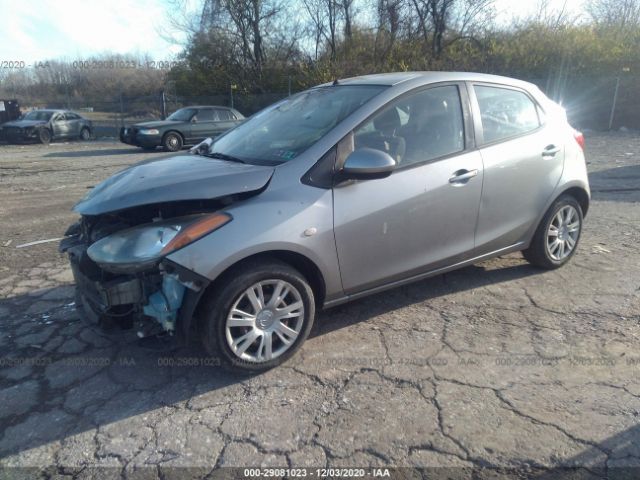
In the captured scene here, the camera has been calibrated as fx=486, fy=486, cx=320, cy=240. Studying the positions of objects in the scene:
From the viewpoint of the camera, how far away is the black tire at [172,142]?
15.8m

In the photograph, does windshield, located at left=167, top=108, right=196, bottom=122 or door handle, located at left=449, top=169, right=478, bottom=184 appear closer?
door handle, located at left=449, top=169, right=478, bottom=184

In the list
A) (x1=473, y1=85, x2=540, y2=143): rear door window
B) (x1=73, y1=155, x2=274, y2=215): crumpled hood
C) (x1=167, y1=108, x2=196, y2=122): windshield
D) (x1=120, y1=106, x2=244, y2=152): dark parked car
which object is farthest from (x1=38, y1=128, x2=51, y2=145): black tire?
(x1=473, y1=85, x2=540, y2=143): rear door window

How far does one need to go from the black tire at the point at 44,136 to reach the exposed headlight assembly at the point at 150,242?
1936 centimetres

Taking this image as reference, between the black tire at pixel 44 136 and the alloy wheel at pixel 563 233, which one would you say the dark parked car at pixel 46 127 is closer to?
the black tire at pixel 44 136

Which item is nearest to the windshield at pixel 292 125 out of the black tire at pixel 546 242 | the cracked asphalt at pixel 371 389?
the cracked asphalt at pixel 371 389

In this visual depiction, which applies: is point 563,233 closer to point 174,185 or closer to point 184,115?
point 174,185

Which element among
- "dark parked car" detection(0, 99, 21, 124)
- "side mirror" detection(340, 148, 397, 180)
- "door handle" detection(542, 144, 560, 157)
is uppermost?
"dark parked car" detection(0, 99, 21, 124)

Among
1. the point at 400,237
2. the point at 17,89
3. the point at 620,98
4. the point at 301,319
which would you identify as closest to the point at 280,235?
the point at 301,319

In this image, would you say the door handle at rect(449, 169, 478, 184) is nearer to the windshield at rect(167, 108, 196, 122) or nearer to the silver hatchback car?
the silver hatchback car

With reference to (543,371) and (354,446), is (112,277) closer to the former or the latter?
(354,446)

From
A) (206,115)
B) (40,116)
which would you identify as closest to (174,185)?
(206,115)

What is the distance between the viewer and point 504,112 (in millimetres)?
4070

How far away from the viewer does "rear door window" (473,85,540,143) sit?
12.8 ft

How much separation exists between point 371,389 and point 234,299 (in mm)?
973
